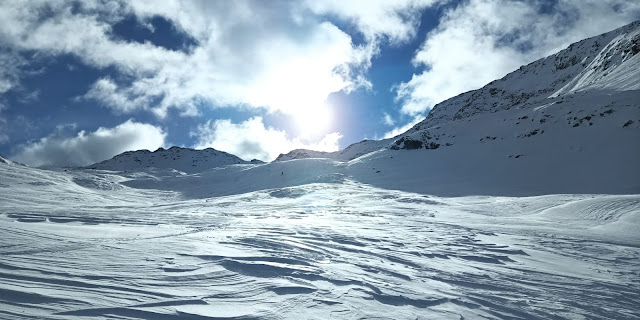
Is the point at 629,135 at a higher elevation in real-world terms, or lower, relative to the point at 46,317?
higher

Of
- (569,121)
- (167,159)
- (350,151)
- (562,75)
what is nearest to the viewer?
(569,121)

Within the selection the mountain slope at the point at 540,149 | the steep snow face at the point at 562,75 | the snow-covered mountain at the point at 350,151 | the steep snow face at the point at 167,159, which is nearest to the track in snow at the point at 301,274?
→ the mountain slope at the point at 540,149

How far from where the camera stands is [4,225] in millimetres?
5242

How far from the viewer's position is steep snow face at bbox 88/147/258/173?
6471 inches

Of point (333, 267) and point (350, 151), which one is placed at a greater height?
point (350, 151)

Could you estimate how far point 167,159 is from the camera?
17700 cm

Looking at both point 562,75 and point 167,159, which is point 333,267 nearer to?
→ point 562,75

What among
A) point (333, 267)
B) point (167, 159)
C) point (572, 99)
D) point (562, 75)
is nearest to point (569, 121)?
point (572, 99)

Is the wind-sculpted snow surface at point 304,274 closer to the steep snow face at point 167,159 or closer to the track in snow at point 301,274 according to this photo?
the track in snow at point 301,274

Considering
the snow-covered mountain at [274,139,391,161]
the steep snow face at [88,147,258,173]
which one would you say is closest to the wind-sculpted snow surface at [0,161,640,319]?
the snow-covered mountain at [274,139,391,161]

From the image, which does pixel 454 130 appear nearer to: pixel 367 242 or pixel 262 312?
pixel 367 242

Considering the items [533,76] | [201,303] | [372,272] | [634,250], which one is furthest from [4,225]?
[533,76]

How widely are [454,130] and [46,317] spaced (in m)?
44.8

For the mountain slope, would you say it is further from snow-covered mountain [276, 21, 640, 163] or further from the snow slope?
the snow slope
